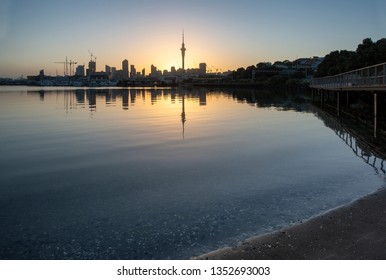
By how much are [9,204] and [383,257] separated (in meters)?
10.1

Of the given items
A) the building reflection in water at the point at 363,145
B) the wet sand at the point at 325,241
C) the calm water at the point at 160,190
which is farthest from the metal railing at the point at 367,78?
the wet sand at the point at 325,241

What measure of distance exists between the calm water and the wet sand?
0.57 meters

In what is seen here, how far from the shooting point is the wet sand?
7520mm

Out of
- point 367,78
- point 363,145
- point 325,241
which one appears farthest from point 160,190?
point 367,78

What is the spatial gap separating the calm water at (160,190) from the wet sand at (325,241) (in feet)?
1.86

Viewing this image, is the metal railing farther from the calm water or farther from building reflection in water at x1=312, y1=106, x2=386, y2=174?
the calm water

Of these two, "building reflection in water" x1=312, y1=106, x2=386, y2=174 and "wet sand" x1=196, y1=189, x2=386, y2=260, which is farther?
"building reflection in water" x1=312, y1=106, x2=386, y2=174

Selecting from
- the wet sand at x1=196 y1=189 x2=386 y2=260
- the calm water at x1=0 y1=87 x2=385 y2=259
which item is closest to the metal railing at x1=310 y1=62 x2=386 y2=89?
the calm water at x1=0 y1=87 x2=385 y2=259

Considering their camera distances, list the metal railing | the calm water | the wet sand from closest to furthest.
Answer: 1. the wet sand
2. the calm water
3. the metal railing

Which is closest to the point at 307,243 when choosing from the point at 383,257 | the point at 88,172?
the point at 383,257

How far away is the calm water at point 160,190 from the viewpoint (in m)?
9.04

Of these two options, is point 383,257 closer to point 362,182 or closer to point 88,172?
point 362,182

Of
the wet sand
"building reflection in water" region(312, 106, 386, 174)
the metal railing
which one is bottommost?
the wet sand
